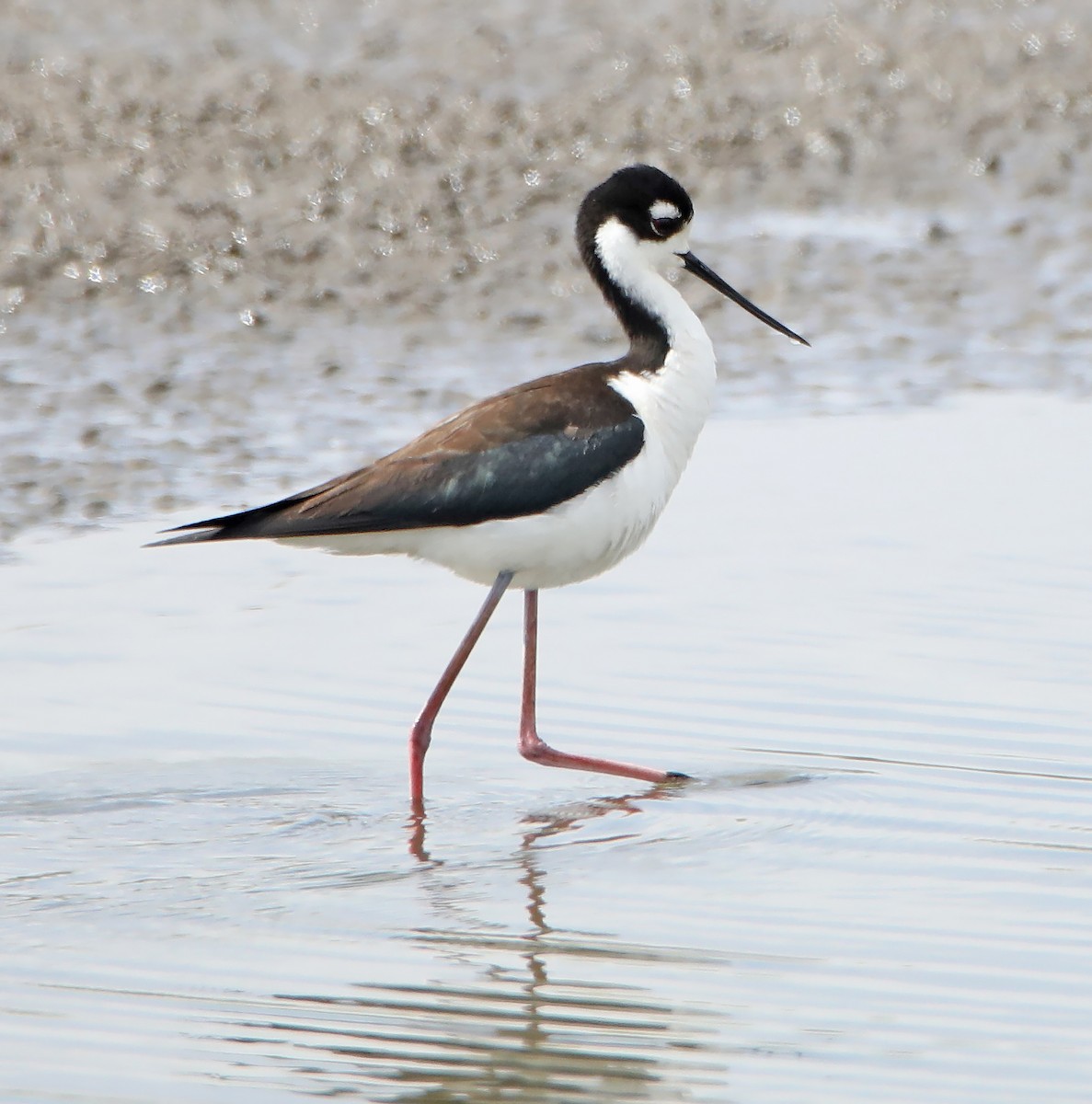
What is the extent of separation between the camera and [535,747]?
5523 mm

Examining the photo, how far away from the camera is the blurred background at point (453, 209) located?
8352 mm

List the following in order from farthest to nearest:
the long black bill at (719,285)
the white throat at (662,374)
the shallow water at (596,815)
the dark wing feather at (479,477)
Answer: the long black bill at (719,285), the white throat at (662,374), the dark wing feather at (479,477), the shallow water at (596,815)

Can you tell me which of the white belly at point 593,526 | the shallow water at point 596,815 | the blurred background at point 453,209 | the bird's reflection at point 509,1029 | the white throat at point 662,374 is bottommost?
the bird's reflection at point 509,1029

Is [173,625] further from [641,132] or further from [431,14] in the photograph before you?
[431,14]

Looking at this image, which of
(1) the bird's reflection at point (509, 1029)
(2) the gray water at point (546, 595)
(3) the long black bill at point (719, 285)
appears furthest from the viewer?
(3) the long black bill at point (719, 285)

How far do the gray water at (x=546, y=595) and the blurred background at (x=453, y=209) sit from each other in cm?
3

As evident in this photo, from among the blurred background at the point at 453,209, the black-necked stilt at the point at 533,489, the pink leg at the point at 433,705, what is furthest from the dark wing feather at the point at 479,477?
the blurred background at the point at 453,209

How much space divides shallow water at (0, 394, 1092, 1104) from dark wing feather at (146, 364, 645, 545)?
579 mm

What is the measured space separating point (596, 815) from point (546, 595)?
152 centimetres

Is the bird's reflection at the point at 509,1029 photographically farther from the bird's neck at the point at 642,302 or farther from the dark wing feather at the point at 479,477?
the bird's neck at the point at 642,302

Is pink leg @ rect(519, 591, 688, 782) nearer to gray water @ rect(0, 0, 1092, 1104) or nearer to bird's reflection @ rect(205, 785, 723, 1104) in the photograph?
gray water @ rect(0, 0, 1092, 1104)

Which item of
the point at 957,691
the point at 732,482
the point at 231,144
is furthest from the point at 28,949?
the point at 231,144

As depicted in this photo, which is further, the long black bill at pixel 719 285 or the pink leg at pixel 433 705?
the long black bill at pixel 719 285

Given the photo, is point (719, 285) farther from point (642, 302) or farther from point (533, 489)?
point (533, 489)
